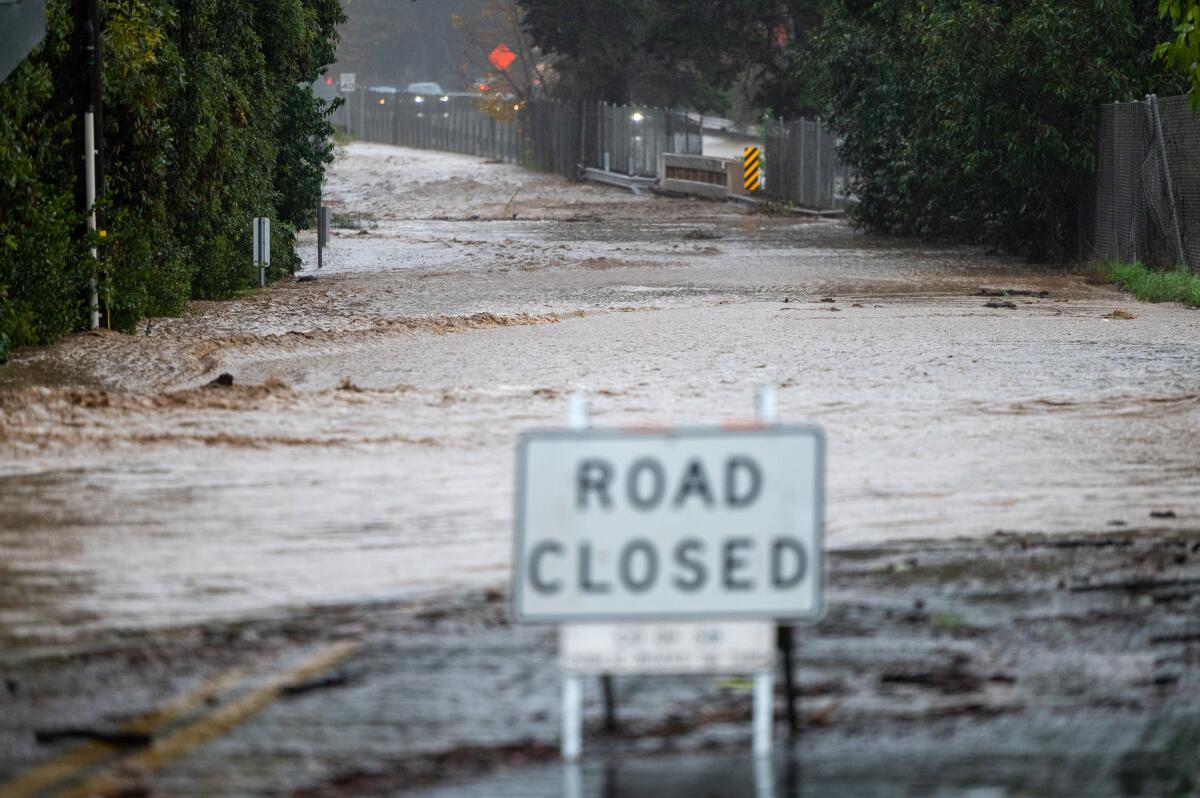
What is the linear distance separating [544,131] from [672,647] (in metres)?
58.8

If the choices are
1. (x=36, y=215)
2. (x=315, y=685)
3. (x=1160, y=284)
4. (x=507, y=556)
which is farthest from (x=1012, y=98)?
(x=315, y=685)

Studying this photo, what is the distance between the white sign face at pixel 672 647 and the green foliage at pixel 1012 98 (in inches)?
900

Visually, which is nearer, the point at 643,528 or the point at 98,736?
A: the point at 643,528

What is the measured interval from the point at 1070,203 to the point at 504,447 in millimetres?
19998

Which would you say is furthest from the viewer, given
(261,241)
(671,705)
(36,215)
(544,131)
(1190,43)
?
(544,131)

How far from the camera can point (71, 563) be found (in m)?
8.08

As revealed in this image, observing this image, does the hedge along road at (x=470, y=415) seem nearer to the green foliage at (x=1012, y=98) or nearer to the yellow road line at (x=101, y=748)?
the yellow road line at (x=101, y=748)

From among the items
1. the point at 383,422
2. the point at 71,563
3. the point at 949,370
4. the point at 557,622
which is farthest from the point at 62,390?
the point at 557,622

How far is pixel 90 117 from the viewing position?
1727 centimetres

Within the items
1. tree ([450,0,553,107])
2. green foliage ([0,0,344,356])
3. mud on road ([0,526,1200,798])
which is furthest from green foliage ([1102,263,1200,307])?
tree ([450,0,553,107])

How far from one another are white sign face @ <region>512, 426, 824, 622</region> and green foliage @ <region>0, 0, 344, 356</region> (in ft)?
34.4

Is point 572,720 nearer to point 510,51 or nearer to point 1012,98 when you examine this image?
point 1012,98

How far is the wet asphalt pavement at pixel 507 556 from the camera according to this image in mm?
5570

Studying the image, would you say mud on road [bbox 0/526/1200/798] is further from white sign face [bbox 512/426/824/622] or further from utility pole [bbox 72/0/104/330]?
utility pole [bbox 72/0/104/330]
